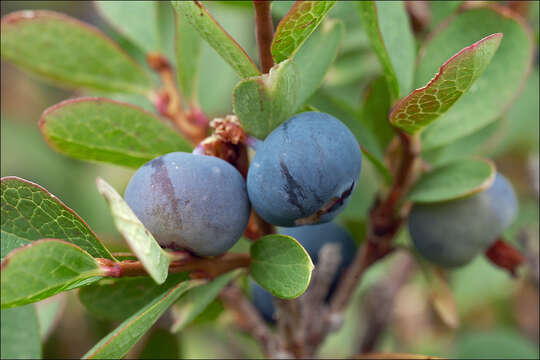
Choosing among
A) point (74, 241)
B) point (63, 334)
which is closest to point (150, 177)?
point (74, 241)

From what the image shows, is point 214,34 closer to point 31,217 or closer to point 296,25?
point 296,25

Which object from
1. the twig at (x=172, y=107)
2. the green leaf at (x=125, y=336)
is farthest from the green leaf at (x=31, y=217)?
the twig at (x=172, y=107)

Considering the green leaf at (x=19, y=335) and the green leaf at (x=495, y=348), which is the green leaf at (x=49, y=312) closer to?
the green leaf at (x=19, y=335)

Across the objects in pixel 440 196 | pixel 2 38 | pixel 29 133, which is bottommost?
pixel 29 133

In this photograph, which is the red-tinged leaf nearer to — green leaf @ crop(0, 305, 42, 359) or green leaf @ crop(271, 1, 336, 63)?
green leaf @ crop(271, 1, 336, 63)

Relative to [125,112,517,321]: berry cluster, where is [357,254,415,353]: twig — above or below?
below

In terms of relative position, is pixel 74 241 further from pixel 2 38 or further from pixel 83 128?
pixel 2 38

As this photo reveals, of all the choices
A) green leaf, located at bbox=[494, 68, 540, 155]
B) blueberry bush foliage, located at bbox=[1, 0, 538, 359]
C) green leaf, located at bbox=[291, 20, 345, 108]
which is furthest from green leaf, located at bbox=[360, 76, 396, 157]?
green leaf, located at bbox=[494, 68, 540, 155]
